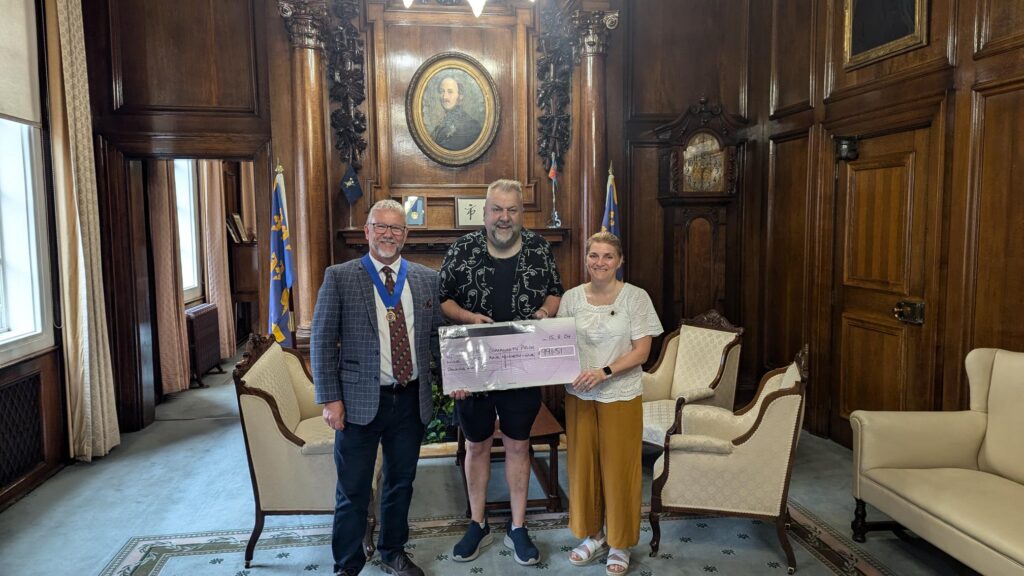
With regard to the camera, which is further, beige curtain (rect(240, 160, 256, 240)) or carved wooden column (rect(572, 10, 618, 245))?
beige curtain (rect(240, 160, 256, 240))

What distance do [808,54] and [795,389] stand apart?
2.91 meters

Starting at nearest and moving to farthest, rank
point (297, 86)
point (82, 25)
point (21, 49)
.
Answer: point (21, 49), point (82, 25), point (297, 86)

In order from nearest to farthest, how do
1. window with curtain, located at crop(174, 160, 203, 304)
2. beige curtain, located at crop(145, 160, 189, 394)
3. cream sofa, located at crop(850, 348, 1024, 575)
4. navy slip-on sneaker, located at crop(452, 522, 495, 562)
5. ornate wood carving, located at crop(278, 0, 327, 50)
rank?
cream sofa, located at crop(850, 348, 1024, 575) < navy slip-on sneaker, located at crop(452, 522, 495, 562) < ornate wood carving, located at crop(278, 0, 327, 50) < beige curtain, located at crop(145, 160, 189, 394) < window with curtain, located at crop(174, 160, 203, 304)

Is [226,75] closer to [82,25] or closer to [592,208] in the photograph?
[82,25]

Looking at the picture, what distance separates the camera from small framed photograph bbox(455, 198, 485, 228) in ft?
16.6

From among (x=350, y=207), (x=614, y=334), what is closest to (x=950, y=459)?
(x=614, y=334)

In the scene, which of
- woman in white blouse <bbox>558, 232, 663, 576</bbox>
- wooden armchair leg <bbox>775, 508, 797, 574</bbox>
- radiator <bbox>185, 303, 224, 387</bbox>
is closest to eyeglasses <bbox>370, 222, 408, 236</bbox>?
woman in white blouse <bbox>558, 232, 663, 576</bbox>

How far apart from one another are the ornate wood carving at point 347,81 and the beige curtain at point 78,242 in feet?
5.32

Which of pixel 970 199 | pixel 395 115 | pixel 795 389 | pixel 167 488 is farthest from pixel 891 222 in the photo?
pixel 167 488

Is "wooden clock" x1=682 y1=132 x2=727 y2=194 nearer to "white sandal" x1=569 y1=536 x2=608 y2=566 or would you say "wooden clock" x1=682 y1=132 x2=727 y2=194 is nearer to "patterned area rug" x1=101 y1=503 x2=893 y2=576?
"patterned area rug" x1=101 y1=503 x2=893 y2=576

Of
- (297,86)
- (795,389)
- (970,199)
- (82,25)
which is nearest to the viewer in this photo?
(795,389)

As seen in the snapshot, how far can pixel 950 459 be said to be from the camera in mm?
2967

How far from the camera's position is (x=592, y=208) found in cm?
499

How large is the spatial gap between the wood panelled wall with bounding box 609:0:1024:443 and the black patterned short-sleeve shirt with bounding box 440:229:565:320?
2.43m
